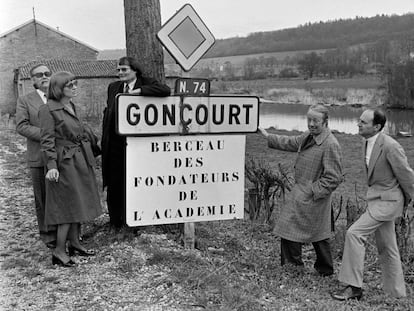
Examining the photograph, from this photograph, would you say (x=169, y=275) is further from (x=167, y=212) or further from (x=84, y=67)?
(x=84, y=67)

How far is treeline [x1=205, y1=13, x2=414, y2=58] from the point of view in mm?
100438

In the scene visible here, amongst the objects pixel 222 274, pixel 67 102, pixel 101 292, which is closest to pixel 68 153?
pixel 67 102

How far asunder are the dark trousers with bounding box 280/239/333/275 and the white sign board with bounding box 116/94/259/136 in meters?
1.17

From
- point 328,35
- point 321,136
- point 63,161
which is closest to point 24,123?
point 63,161

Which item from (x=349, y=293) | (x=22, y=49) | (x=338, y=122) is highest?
(x=22, y=49)

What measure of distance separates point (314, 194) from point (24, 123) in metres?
2.84

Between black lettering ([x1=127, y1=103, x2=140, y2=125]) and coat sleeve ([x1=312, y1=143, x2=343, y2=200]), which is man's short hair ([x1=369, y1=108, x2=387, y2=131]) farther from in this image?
black lettering ([x1=127, y1=103, x2=140, y2=125])

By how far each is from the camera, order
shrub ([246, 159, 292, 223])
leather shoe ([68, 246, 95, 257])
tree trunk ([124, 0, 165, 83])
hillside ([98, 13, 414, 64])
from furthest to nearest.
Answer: hillside ([98, 13, 414, 64])
shrub ([246, 159, 292, 223])
tree trunk ([124, 0, 165, 83])
leather shoe ([68, 246, 95, 257])

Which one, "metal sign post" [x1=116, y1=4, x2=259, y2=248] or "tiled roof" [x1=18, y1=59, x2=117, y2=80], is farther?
"tiled roof" [x1=18, y1=59, x2=117, y2=80]

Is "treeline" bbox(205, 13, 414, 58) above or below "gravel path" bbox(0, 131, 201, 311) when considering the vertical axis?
above

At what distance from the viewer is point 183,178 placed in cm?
453

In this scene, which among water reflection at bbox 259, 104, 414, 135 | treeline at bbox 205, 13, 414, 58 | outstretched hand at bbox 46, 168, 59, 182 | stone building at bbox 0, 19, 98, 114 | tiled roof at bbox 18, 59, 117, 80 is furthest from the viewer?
treeline at bbox 205, 13, 414, 58

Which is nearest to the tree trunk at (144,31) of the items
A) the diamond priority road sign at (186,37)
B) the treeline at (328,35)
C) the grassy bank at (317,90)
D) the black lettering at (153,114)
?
the diamond priority road sign at (186,37)

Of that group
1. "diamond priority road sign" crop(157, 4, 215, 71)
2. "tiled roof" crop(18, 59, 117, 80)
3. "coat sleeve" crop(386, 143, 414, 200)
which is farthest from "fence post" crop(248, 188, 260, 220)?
"tiled roof" crop(18, 59, 117, 80)
